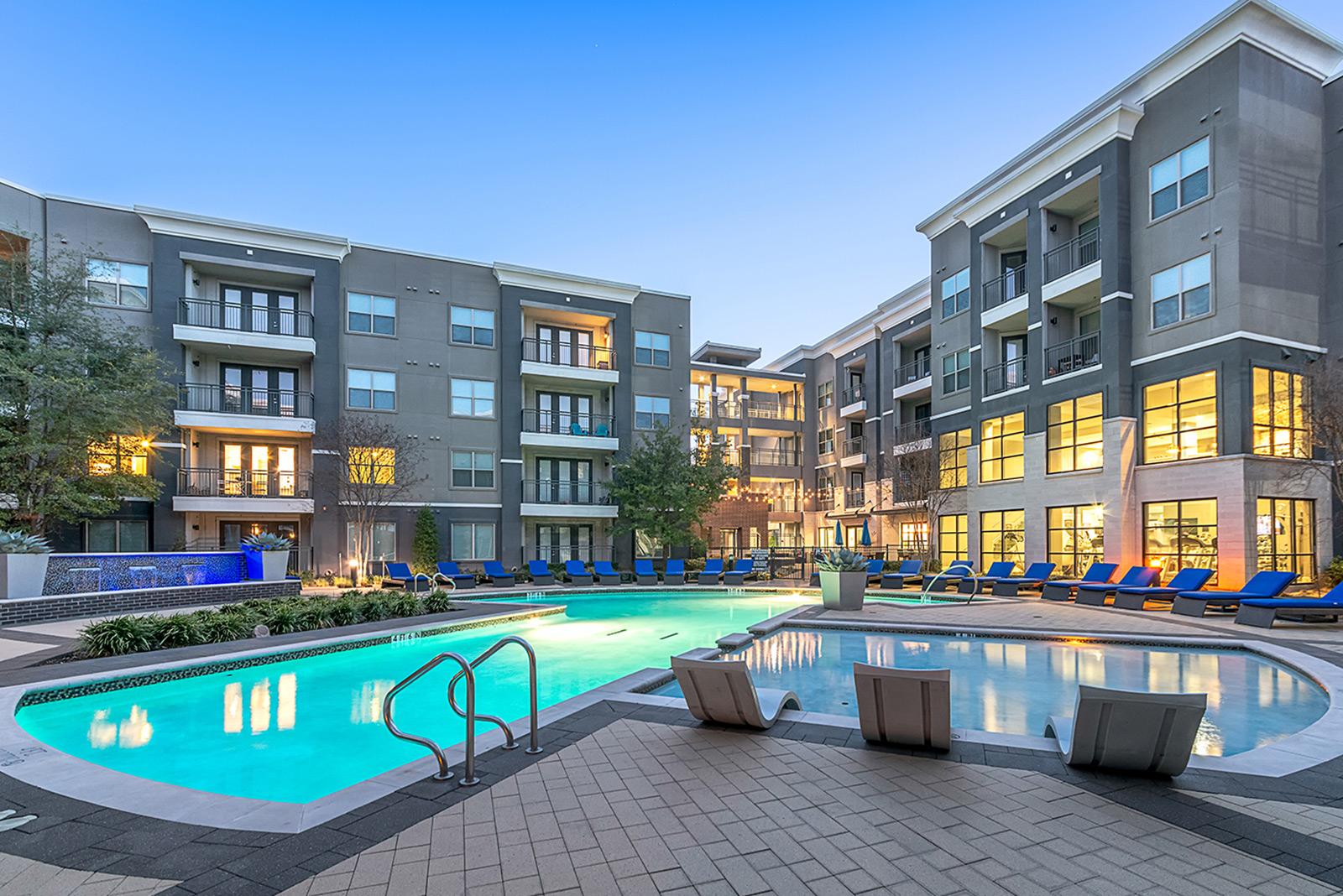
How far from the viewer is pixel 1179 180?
18.2 meters

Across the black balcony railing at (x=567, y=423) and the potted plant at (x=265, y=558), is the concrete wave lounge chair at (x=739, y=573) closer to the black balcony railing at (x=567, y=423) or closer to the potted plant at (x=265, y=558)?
the black balcony railing at (x=567, y=423)

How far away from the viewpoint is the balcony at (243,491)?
2130 centimetres

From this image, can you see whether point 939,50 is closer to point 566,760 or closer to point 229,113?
point 566,760

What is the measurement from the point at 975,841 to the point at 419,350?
24.5 m

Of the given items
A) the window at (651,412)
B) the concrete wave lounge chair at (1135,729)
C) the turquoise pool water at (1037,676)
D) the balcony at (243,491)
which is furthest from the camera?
the window at (651,412)

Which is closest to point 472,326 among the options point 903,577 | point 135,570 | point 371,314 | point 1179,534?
point 371,314

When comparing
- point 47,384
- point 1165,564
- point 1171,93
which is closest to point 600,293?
point 47,384

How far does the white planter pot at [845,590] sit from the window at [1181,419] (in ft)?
31.9

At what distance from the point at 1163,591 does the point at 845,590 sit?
6.70m

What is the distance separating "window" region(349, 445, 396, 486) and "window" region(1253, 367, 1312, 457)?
78.8 ft

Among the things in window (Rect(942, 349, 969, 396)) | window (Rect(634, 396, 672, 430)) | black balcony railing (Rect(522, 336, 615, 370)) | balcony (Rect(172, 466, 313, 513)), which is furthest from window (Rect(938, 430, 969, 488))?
balcony (Rect(172, 466, 313, 513))

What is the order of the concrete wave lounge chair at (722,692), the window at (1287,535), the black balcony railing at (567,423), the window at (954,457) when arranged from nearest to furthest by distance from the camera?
the concrete wave lounge chair at (722,692) → the window at (1287,535) → the window at (954,457) → the black balcony railing at (567,423)

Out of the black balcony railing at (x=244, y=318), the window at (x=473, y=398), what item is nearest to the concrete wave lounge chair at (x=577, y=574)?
the window at (x=473, y=398)

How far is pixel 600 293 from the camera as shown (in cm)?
2748
